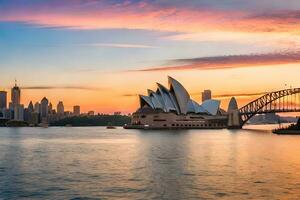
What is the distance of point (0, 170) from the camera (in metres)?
38.8

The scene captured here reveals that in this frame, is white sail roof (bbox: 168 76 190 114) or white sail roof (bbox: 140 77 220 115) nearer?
white sail roof (bbox: 168 76 190 114)

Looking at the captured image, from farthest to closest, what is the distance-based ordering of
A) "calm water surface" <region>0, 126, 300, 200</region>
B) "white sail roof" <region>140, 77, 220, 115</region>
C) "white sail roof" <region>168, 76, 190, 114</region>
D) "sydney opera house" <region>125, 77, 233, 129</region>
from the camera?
"sydney opera house" <region>125, 77, 233, 129</region>
"white sail roof" <region>140, 77, 220, 115</region>
"white sail roof" <region>168, 76, 190, 114</region>
"calm water surface" <region>0, 126, 300, 200</region>

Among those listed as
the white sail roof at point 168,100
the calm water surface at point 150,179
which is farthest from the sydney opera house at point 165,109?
the calm water surface at point 150,179

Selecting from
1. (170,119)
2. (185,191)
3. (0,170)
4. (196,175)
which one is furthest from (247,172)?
(170,119)

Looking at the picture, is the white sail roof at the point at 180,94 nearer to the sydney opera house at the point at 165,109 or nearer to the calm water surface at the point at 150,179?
the sydney opera house at the point at 165,109

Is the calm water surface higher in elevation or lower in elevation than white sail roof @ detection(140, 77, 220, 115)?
lower

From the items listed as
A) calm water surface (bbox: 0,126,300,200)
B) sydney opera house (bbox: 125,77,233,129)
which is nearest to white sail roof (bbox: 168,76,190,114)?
sydney opera house (bbox: 125,77,233,129)

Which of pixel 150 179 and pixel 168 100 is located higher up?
pixel 168 100

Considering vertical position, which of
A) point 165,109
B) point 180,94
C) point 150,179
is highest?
point 180,94

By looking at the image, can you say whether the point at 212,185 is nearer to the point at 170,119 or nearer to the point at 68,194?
the point at 68,194

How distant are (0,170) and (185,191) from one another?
57.1 ft

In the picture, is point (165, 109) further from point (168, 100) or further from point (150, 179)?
point (150, 179)

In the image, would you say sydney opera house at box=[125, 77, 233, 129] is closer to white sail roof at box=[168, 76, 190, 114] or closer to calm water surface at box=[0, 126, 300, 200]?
white sail roof at box=[168, 76, 190, 114]

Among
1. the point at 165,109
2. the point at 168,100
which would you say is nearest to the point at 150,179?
the point at 168,100
